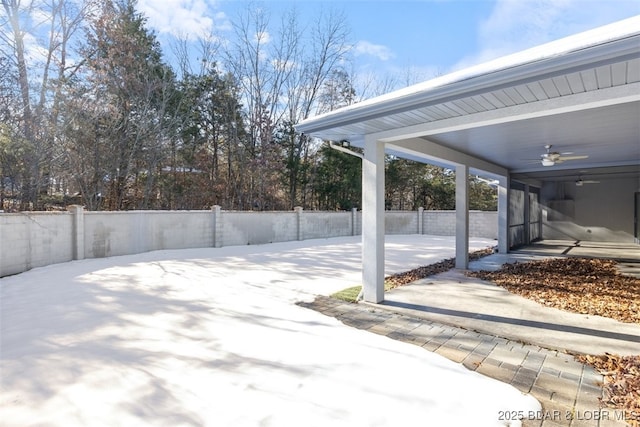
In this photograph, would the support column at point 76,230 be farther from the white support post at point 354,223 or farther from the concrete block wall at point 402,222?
the concrete block wall at point 402,222

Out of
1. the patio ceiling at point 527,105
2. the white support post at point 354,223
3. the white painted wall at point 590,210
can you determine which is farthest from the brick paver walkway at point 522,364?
the white painted wall at point 590,210

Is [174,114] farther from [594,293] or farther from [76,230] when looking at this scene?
[594,293]

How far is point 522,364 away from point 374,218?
2.48m

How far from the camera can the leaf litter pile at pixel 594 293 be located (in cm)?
246

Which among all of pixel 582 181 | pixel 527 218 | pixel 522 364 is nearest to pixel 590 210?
pixel 582 181

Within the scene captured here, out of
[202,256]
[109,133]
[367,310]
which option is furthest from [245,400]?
[109,133]

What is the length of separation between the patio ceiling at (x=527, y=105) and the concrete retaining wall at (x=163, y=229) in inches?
257

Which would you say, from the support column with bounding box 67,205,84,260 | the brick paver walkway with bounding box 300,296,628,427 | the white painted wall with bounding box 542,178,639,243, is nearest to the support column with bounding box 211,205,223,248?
the support column with bounding box 67,205,84,260

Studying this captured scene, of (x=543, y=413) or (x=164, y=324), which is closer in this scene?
(x=543, y=413)

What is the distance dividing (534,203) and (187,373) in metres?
15.4

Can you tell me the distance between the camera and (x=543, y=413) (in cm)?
219

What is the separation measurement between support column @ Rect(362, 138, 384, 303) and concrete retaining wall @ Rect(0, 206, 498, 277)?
23.1 feet

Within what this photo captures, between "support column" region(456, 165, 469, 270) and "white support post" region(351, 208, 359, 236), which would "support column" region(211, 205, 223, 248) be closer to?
"white support post" region(351, 208, 359, 236)

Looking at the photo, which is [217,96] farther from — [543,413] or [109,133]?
[543,413]
